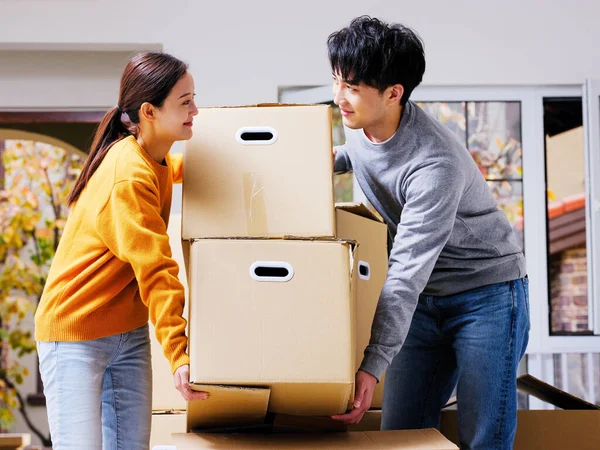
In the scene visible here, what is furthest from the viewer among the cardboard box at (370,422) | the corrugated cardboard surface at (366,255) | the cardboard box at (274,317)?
the cardboard box at (370,422)

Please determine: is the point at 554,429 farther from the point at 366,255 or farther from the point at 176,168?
the point at 176,168

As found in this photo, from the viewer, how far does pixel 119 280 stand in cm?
150

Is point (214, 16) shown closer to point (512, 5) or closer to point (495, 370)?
point (512, 5)

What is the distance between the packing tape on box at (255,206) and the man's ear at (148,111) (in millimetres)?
241

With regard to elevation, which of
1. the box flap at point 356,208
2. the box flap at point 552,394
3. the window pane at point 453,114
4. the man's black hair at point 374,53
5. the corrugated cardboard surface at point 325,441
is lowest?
the box flap at point 552,394

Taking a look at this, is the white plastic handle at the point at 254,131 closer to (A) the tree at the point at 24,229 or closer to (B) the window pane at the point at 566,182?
(B) the window pane at the point at 566,182

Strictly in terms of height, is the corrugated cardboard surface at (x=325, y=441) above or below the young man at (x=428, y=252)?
below

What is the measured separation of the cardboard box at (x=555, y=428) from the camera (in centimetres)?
177

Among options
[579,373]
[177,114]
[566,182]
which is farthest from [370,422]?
→ [579,373]

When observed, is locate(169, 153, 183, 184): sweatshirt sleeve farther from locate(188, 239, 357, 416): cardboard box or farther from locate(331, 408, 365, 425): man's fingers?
locate(331, 408, 365, 425): man's fingers

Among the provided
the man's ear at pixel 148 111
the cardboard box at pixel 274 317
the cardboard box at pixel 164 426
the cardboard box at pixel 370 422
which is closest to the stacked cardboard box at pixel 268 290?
the cardboard box at pixel 274 317

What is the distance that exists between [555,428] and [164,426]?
967 mm

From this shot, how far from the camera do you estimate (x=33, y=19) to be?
3260 millimetres

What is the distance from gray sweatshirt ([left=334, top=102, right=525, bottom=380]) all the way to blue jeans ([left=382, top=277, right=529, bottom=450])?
0.04 metres
